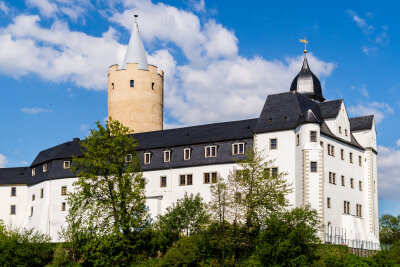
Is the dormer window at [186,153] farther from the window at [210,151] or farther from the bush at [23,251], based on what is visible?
the bush at [23,251]

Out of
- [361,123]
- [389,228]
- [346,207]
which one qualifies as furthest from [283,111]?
[389,228]

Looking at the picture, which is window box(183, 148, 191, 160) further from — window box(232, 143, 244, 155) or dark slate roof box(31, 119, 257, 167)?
window box(232, 143, 244, 155)

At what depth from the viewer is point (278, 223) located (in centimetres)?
4756

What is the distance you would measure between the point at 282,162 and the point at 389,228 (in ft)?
89.6

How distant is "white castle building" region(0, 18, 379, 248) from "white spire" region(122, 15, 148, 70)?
10429 millimetres

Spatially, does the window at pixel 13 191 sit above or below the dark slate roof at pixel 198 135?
below

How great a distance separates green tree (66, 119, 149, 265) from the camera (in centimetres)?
5403

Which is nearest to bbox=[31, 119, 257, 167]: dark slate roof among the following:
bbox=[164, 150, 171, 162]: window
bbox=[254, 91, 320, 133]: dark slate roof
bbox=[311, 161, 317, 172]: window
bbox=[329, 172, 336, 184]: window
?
bbox=[164, 150, 171, 162]: window

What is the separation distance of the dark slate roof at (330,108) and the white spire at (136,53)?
90.4 feet

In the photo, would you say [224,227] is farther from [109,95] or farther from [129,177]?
[109,95]

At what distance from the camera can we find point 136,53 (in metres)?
83.3

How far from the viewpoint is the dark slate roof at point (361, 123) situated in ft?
215

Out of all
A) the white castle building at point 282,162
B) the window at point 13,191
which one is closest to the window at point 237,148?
the white castle building at point 282,162

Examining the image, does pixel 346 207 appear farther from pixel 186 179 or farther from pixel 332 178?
pixel 186 179
